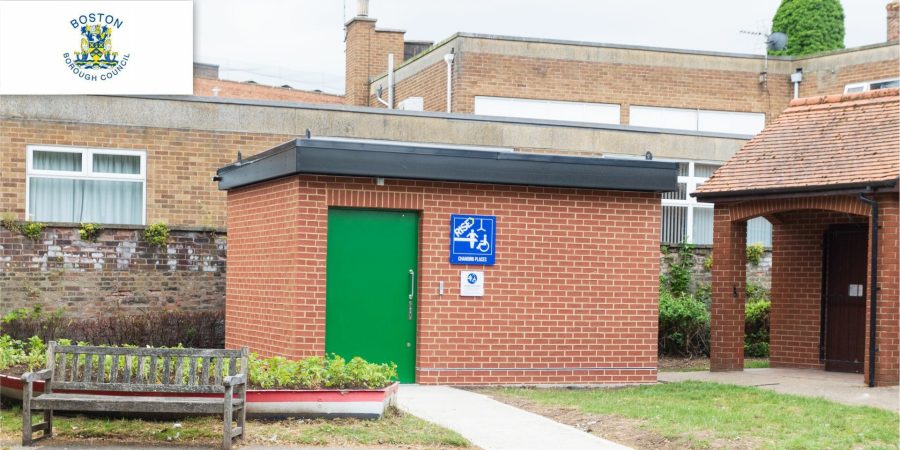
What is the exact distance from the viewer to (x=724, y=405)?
13.7m

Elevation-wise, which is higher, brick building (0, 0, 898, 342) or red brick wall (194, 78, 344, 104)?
red brick wall (194, 78, 344, 104)

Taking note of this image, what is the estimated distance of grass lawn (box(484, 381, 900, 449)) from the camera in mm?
11227

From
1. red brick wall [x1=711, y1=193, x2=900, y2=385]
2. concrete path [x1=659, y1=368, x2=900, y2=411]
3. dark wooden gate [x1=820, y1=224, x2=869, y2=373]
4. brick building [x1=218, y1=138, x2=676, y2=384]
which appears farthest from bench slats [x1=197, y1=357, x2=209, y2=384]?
dark wooden gate [x1=820, y1=224, x2=869, y2=373]

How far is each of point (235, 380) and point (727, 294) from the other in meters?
9.51

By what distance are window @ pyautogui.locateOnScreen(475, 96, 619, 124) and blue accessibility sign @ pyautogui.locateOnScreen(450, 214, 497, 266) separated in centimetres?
1610

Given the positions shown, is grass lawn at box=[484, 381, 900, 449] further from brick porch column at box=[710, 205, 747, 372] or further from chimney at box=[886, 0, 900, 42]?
chimney at box=[886, 0, 900, 42]

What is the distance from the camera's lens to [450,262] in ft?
49.4

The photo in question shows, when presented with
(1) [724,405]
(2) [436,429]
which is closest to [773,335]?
(1) [724,405]

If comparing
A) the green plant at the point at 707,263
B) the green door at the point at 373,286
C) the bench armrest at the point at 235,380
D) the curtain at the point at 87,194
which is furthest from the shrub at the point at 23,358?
the green plant at the point at 707,263

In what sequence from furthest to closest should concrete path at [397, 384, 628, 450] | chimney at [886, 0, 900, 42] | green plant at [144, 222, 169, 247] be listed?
1. chimney at [886, 0, 900, 42]
2. green plant at [144, 222, 169, 247]
3. concrete path at [397, 384, 628, 450]

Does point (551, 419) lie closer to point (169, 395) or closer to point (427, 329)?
point (427, 329)

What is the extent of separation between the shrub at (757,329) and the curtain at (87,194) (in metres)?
11.4

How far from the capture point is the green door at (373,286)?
48.1 ft

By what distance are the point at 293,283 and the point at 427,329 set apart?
1812 millimetres
